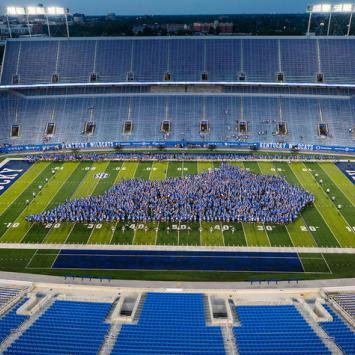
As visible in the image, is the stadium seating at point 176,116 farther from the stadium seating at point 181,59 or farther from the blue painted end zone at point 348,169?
the blue painted end zone at point 348,169

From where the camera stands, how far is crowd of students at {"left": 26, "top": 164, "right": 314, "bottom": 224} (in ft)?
83.0

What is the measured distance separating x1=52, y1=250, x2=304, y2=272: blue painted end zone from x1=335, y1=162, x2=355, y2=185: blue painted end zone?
14.4m

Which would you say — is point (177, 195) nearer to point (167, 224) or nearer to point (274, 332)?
point (167, 224)

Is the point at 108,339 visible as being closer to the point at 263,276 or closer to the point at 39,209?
the point at 263,276

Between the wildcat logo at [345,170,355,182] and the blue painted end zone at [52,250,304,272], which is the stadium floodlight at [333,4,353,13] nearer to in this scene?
the wildcat logo at [345,170,355,182]

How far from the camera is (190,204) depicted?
2619 centimetres

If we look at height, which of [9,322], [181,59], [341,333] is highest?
[181,59]

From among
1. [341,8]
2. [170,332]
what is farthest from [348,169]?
[170,332]

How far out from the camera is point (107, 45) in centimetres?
5084

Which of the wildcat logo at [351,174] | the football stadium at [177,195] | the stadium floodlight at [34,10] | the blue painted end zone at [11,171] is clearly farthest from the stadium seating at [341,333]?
the stadium floodlight at [34,10]

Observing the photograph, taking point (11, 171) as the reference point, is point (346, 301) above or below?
below

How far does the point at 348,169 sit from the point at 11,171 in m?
32.0

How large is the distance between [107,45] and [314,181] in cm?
3409

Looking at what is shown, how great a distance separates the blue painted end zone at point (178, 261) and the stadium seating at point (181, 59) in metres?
30.0
